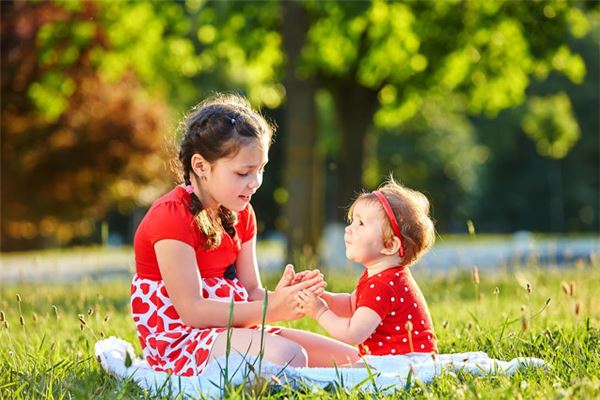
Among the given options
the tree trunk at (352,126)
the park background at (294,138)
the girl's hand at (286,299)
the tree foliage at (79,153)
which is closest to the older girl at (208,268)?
the girl's hand at (286,299)

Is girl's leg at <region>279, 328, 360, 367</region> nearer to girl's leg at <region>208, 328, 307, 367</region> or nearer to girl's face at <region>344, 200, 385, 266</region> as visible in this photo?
girl's leg at <region>208, 328, 307, 367</region>

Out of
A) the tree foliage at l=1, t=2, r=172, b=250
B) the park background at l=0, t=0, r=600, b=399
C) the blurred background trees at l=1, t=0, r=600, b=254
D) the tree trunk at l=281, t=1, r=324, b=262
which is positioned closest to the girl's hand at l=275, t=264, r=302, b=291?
the park background at l=0, t=0, r=600, b=399

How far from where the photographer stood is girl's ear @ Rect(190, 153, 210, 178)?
3.82 m

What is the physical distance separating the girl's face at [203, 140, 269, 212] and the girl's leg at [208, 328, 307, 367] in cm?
57

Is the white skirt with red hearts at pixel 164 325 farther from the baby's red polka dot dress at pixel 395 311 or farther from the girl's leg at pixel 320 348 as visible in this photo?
the baby's red polka dot dress at pixel 395 311

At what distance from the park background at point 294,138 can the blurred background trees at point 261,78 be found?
37 mm

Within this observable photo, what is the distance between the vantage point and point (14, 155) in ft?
69.5

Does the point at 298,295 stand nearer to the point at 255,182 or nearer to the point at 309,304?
the point at 309,304

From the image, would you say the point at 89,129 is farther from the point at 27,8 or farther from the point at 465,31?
the point at 465,31

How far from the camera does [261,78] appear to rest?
16.8 metres

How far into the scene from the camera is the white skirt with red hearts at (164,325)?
150 inches

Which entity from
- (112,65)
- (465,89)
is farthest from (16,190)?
(465,89)

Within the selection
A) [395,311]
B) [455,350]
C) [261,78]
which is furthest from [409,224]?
[261,78]

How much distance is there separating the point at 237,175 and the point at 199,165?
195 mm
